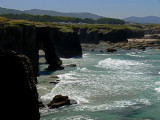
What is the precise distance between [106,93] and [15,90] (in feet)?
85.0

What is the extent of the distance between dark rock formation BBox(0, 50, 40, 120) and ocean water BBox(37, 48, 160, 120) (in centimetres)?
1202

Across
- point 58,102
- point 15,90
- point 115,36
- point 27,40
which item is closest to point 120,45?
point 115,36

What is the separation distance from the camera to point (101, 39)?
163m

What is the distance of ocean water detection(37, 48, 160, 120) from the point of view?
33281 mm

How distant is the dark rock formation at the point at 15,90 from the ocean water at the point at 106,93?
39.4 ft

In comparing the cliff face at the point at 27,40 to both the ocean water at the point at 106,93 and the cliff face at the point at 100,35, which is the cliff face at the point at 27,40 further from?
the cliff face at the point at 100,35

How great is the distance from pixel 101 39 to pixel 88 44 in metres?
16.3

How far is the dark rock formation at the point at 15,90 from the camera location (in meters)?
19.2

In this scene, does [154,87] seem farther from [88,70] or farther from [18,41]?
[18,41]

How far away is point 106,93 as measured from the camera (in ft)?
143

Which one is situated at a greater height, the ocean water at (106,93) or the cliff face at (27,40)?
the cliff face at (27,40)

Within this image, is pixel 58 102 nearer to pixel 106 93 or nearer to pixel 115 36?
pixel 106 93

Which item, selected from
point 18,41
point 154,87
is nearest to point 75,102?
point 154,87

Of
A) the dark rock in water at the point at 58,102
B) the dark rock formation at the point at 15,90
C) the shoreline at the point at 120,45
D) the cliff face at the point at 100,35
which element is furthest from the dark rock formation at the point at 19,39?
the cliff face at the point at 100,35
